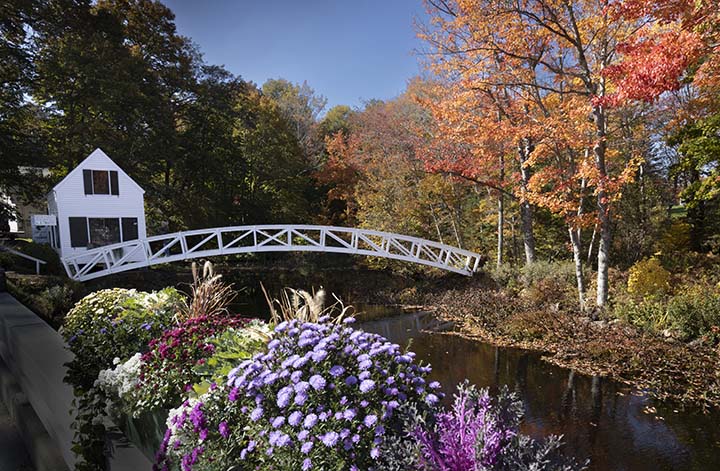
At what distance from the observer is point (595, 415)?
521cm

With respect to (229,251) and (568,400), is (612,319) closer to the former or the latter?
(568,400)

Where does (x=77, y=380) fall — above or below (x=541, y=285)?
above

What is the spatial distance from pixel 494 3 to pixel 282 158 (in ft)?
45.0

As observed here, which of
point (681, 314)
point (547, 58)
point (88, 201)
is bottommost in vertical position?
point (681, 314)

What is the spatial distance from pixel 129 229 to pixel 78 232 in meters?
1.50

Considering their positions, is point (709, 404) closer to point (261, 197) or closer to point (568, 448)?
point (568, 448)

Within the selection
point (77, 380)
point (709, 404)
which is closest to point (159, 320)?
point (77, 380)

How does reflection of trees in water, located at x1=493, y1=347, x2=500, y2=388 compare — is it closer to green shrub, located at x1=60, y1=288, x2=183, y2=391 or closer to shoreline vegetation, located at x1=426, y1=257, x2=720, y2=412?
shoreline vegetation, located at x1=426, y1=257, x2=720, y2=412

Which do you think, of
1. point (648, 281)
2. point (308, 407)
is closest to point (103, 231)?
point (308, 407)

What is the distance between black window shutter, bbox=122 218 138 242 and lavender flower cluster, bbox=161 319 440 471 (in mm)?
14122

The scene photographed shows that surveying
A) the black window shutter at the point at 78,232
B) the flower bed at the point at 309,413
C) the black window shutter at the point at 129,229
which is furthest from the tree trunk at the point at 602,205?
the black window shutter at the point at 78,232

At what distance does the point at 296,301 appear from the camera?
10.1 ft

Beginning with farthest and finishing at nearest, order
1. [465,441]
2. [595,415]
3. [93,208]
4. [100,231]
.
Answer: [100,231], [93,208], [595,415], [465,441]

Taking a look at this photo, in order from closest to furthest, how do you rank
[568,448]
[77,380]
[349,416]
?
[349,416] → [77,380] → [568,448]
